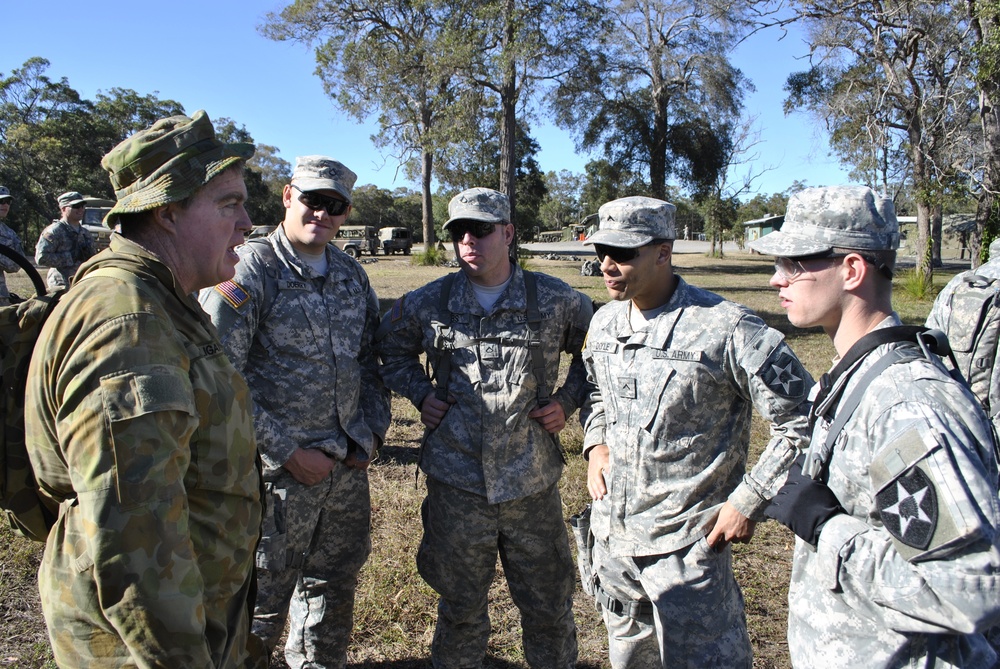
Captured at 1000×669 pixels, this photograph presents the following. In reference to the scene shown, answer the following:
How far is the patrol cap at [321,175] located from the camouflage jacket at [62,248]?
24.5 ft

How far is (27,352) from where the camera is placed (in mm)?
1469

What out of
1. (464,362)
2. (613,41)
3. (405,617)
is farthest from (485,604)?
(613,41)

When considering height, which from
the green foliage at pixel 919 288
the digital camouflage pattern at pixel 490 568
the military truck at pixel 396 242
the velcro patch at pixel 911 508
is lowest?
the digital camouflage pattern at pixel 490 568

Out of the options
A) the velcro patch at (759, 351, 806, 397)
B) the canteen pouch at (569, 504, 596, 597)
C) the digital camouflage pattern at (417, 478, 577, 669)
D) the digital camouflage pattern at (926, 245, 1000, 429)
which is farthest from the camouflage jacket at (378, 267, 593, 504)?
the digital camouflage pattern at (926, 245, 1000, 429)

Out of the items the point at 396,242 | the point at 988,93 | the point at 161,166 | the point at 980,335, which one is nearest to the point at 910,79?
the point at 988,93

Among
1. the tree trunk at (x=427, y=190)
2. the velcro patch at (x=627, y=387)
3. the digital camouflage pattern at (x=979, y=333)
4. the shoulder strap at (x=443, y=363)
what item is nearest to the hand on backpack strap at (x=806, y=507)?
the velcro patch at (x=627, y=387)

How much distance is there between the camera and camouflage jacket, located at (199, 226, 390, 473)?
102 inches

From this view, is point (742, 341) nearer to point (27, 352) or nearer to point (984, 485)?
point (984, 485)

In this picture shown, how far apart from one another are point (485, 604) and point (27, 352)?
2.13 metres

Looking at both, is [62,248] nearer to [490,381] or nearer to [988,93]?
[490,381]

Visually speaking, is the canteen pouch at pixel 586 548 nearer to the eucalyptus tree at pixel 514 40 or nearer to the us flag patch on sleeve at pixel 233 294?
the us flag patch on sleeve at pixel 233 294

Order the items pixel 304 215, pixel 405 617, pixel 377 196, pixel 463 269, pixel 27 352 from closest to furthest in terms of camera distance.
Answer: pixel 27 352
pixel 304 215
pixel 463 269
pixel 405 617
pixel 377 196

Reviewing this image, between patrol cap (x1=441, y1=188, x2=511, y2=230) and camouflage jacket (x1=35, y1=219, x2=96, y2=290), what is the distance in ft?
25.8

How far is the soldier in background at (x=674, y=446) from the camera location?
232cm
